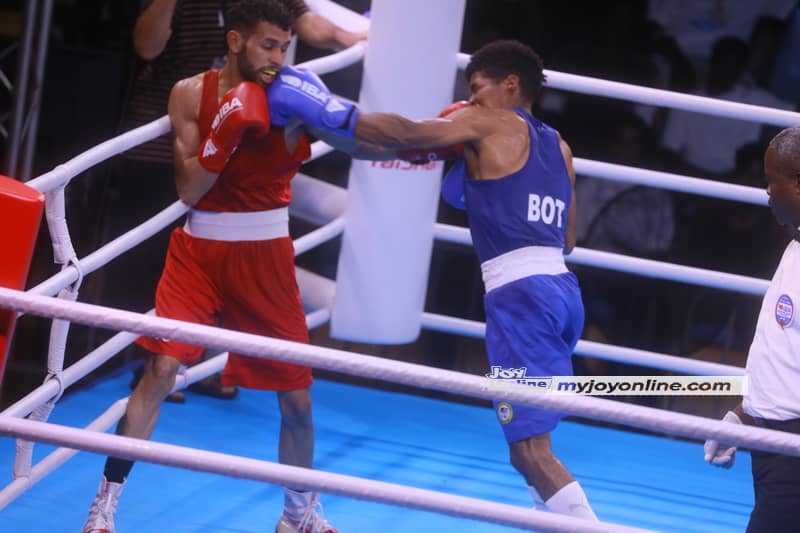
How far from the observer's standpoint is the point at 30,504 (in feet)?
8.97

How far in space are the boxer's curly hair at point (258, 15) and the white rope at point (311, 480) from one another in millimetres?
1240

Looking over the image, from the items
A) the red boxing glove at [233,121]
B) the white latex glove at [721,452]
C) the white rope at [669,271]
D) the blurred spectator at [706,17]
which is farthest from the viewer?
the blurred spectator at [706,17]

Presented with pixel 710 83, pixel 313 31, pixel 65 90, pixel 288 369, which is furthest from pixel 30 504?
pixel 710 83

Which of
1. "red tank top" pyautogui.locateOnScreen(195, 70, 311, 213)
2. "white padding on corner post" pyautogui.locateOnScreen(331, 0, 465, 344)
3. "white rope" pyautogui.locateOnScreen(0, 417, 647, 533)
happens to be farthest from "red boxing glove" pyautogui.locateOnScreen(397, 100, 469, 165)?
"white rope" pyautogui.locateOnScreen(0, 417, 647, 533)

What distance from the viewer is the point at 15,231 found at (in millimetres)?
1893

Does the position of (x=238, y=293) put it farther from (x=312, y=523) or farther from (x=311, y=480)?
(x=311, y=480)

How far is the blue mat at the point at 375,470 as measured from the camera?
9.28 feet

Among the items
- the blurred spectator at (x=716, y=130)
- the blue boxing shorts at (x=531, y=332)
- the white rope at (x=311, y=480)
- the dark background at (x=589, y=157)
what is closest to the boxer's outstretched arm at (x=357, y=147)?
the blue boxing shorts at (x=531, y=332)

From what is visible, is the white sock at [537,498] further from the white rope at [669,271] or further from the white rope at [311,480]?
the white rope at [669,271]

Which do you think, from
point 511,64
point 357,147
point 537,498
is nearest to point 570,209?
point 511,64

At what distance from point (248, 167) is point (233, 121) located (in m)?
0.20

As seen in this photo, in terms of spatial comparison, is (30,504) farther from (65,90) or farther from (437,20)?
(65,90)

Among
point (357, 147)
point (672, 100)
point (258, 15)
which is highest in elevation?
point (258, 15)

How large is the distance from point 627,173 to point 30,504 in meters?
1.94
